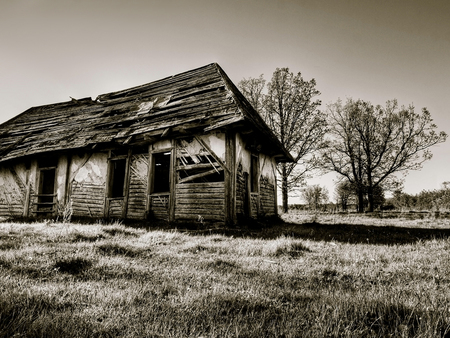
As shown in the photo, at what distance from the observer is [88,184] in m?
11.3

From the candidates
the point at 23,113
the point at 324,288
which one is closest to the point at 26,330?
the point at 324,288

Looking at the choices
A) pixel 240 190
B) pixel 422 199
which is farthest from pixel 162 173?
pixel 422 199

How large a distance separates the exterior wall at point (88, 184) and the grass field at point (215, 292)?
21.3 feet

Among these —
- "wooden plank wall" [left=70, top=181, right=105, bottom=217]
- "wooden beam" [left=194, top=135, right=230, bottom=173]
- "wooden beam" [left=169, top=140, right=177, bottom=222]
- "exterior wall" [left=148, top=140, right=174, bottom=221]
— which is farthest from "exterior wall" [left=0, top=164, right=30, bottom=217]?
"wooden beam" [left=194, top=135, right=230, bottom=173]

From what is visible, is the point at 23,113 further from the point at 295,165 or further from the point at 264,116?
the point at 295,165

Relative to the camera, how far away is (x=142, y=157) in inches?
409

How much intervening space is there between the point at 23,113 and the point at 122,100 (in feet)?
29.3

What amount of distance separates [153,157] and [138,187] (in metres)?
1.29

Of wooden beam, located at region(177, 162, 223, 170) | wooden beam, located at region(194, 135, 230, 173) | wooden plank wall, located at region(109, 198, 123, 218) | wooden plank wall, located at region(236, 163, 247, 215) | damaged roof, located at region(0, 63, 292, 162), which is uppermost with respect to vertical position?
damaged roof, located at region(0, 63, 292, 162)

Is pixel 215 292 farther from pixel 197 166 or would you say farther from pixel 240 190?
pixel 240 190

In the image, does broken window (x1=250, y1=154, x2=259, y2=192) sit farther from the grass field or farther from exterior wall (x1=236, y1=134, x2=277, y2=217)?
the grass field

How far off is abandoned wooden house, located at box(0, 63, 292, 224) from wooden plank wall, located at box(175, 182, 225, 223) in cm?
3

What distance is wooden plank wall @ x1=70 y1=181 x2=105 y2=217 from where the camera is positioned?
435 inches

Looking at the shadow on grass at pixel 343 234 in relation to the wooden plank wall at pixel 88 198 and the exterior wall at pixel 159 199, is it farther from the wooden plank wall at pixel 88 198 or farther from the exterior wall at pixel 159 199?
the wooden plank wall at pixel 88 198
